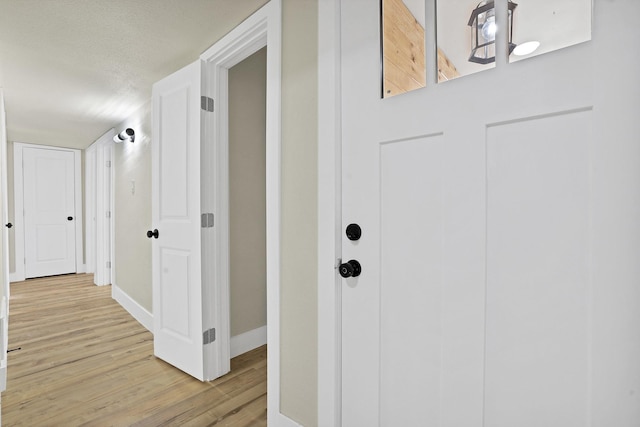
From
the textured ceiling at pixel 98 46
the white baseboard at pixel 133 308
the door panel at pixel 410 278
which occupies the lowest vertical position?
the white baseboard at pixel 133 308

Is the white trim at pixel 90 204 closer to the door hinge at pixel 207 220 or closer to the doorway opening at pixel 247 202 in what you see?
the doorway opening at pixel 247 202

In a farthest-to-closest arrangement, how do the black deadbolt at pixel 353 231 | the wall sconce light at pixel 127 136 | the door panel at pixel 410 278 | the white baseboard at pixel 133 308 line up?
the wall sconce light at pixel 127 136
the white baseboard at pixel 133 308
the black deadbolt at pixel 353 231
the door panel at pixel 410 278

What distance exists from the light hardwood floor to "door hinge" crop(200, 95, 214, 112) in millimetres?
1830

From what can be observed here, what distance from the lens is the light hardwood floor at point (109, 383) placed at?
1719mm

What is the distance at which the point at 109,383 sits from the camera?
6.75 ft

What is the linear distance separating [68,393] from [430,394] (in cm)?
220

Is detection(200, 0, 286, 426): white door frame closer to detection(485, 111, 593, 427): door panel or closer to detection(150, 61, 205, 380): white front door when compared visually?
detection(150, 61, 205, 380): white front door

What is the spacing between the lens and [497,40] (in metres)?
0.92

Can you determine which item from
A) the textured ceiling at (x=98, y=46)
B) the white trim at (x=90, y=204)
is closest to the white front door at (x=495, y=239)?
the textured ceiling at (x=98, y=46)

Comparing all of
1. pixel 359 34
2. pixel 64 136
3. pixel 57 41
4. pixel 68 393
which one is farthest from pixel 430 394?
pixel 64 136

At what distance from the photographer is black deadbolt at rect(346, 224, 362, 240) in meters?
1.23

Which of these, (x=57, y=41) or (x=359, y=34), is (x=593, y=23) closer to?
(x=359, y=34)

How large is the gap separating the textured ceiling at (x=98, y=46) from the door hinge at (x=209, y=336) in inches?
75.9

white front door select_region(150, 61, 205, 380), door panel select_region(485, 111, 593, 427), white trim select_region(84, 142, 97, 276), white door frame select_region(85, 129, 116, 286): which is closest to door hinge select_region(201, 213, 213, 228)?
white front door select_region(150, 61, 205, 380)
